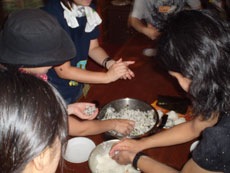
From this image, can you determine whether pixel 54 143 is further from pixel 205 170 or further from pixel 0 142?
pixel 205 170

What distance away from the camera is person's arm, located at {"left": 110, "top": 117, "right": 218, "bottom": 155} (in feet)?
4.20

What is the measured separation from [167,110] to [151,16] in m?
1.67

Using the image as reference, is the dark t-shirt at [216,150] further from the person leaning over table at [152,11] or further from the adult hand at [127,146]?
the person leaning over table at [152,11]

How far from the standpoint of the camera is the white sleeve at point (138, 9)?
A: 9.12ft

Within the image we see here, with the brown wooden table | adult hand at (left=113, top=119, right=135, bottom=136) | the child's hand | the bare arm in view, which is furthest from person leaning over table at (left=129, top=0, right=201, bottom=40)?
the child's hand

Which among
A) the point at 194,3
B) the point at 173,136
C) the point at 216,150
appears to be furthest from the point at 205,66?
the point at 194,3

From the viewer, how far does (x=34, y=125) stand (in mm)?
576

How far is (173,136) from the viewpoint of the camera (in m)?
1.31

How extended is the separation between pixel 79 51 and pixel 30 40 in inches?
→ 27.4

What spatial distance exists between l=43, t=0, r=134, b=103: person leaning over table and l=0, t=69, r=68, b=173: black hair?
0.93m

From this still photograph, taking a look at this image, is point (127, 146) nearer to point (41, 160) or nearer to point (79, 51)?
point (41, 160)

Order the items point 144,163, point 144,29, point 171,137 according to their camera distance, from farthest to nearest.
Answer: point 144,29, point 171,137, point 144,163

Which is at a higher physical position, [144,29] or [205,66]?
[205,66]

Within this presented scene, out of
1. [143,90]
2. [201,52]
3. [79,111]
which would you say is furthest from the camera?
[143,90]
